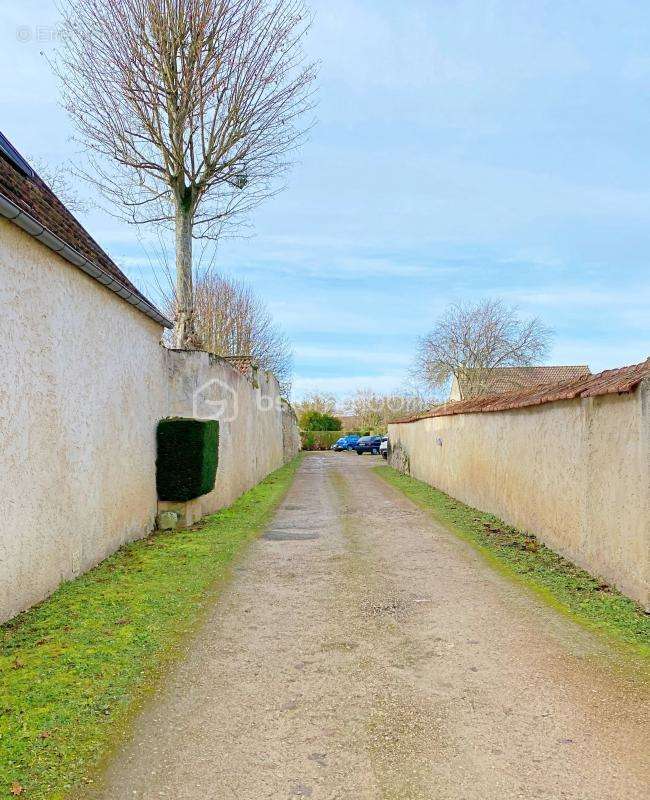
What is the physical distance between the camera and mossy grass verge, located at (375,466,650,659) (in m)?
4.88

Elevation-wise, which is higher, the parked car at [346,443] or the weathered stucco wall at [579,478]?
the weathered stucco wall at [579,478]

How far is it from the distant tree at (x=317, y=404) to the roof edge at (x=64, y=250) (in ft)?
191

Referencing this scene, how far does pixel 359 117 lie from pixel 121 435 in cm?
760

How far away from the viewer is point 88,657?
430 cm

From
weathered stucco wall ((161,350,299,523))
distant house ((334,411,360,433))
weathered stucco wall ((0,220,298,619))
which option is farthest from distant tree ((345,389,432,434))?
weathered stucco wall ((0,220,298,619))

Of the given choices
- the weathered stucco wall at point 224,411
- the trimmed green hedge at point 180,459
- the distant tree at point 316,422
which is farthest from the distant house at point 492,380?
the trimmed green hedge at point 180,459

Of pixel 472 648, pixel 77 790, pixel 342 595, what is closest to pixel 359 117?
pixel 342 595

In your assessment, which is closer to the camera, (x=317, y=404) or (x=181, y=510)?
(x=181, y=510)

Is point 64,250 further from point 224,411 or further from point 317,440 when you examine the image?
point 317,440

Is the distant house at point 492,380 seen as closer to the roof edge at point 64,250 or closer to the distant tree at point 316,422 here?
the distant tree at point 316,422

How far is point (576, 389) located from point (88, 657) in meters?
5.78

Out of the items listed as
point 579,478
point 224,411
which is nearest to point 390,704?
point 579,478

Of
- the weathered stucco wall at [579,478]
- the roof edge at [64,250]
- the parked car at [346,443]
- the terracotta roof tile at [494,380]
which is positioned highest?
the terracotta roof tile at [494,380]

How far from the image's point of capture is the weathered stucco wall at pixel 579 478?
550 centimetres
